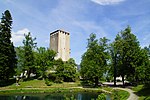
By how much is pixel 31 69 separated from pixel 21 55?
588cm

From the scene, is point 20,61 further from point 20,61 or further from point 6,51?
point 6,51

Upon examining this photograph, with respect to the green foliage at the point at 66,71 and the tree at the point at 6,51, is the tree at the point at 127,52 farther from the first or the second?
the tree at the point at 6,51

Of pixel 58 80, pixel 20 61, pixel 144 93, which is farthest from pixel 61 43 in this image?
pixel 144 93

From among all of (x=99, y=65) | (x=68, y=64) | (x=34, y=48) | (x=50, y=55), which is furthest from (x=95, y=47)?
(x=34, y=48)

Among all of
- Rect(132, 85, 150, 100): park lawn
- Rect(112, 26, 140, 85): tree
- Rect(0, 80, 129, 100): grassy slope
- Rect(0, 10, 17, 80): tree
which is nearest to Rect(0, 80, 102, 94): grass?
Rect(0, 80, 129, 100): grassy slope

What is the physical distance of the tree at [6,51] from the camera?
5094cm

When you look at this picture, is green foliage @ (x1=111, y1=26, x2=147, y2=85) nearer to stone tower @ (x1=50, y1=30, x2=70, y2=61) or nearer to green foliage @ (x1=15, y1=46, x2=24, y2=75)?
green foliage @ (x1=15, y1=46, x2=24, y2=75)

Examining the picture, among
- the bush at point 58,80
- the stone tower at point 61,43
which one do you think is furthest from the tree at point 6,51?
the stone tower at point 61,43

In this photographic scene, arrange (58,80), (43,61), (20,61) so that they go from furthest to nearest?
(43,61) → (58,80) → (20,61)

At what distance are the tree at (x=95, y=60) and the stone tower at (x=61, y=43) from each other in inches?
1127

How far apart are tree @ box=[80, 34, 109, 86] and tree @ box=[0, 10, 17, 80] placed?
1970 cm

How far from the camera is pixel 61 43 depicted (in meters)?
86.3

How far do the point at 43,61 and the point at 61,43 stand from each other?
81.8ft

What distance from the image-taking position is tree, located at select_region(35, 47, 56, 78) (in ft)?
204
